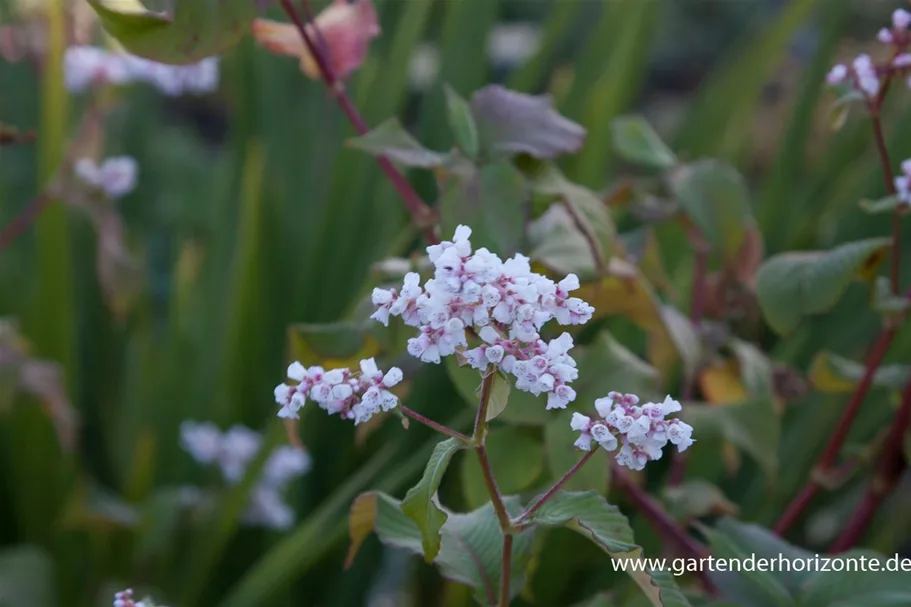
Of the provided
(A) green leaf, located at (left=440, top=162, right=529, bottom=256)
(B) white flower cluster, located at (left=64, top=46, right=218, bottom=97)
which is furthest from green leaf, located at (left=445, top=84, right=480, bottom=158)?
(B) white flower cluster, located at (left=64, top=46, right=218, bottom=97)

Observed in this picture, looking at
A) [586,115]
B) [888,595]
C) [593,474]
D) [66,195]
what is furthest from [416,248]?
[888,595]

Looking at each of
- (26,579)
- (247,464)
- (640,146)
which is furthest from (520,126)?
(26,579)

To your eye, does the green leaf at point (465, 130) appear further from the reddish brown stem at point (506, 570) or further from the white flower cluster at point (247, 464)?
the white flower cluster at point (247, 464)

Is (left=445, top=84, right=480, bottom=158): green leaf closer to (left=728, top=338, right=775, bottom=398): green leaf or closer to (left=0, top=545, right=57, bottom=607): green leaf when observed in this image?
(left=728, top=338, right=775, bottom=398): green leaf

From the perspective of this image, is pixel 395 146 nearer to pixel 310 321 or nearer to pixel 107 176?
pixel 107 176

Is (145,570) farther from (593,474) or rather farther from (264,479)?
(593,474)

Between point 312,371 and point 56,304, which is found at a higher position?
point 312,371

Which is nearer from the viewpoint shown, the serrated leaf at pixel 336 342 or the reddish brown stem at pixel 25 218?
the serrated leaf at pixel 336 342

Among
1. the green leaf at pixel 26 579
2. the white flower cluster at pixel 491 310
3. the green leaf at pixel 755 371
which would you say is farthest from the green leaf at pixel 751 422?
the green leaf at pixel 26 579
